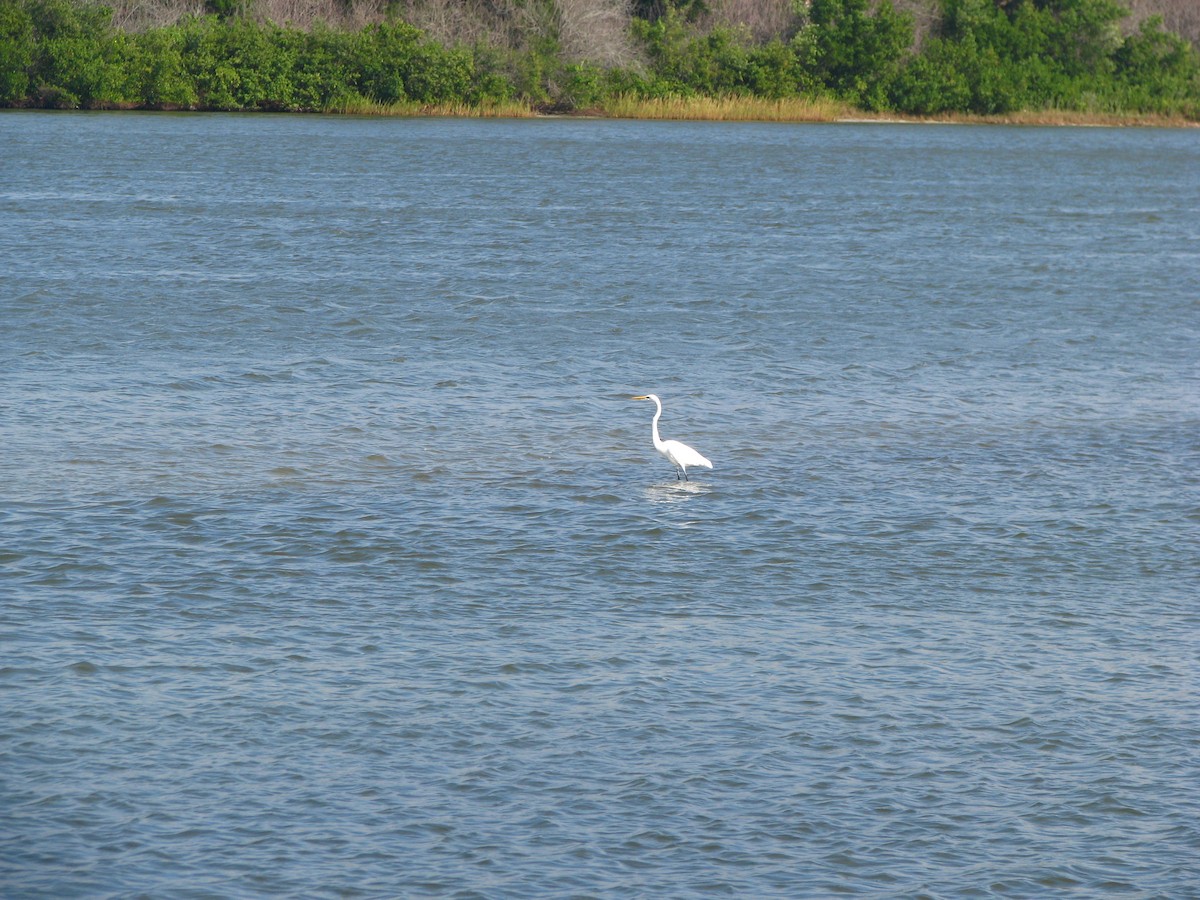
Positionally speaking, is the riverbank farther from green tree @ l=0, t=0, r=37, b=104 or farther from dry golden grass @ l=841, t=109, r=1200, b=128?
green tree @ l=0, t=0, r=37, b=104

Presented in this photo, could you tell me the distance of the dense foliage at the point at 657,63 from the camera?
225 feet

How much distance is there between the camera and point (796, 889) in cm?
771

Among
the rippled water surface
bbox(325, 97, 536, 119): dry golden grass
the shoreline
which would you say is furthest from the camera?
the shoreline

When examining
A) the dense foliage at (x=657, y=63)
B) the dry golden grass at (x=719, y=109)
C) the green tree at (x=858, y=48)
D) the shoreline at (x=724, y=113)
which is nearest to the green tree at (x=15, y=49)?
the dense foliage at (x=657, y=63)

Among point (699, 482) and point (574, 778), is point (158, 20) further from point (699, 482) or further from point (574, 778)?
point (574, 778)

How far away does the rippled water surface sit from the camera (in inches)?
321

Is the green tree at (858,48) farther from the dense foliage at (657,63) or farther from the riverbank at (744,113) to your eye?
the riverbank at (744,113)

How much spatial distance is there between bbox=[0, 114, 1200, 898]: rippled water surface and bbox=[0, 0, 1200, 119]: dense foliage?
44.0 meters

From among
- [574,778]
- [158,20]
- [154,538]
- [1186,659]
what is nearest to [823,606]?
[1186,659]

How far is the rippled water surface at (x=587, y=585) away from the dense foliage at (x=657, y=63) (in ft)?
144

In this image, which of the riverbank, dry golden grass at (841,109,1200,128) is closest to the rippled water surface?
the riverbank

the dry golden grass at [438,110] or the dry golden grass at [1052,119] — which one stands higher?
the dry golden grass at [1052,119]

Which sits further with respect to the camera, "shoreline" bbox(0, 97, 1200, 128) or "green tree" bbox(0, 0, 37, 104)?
"shoreline" bbox(0, 97, 1200, 128)

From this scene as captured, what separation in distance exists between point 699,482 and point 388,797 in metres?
6.48
